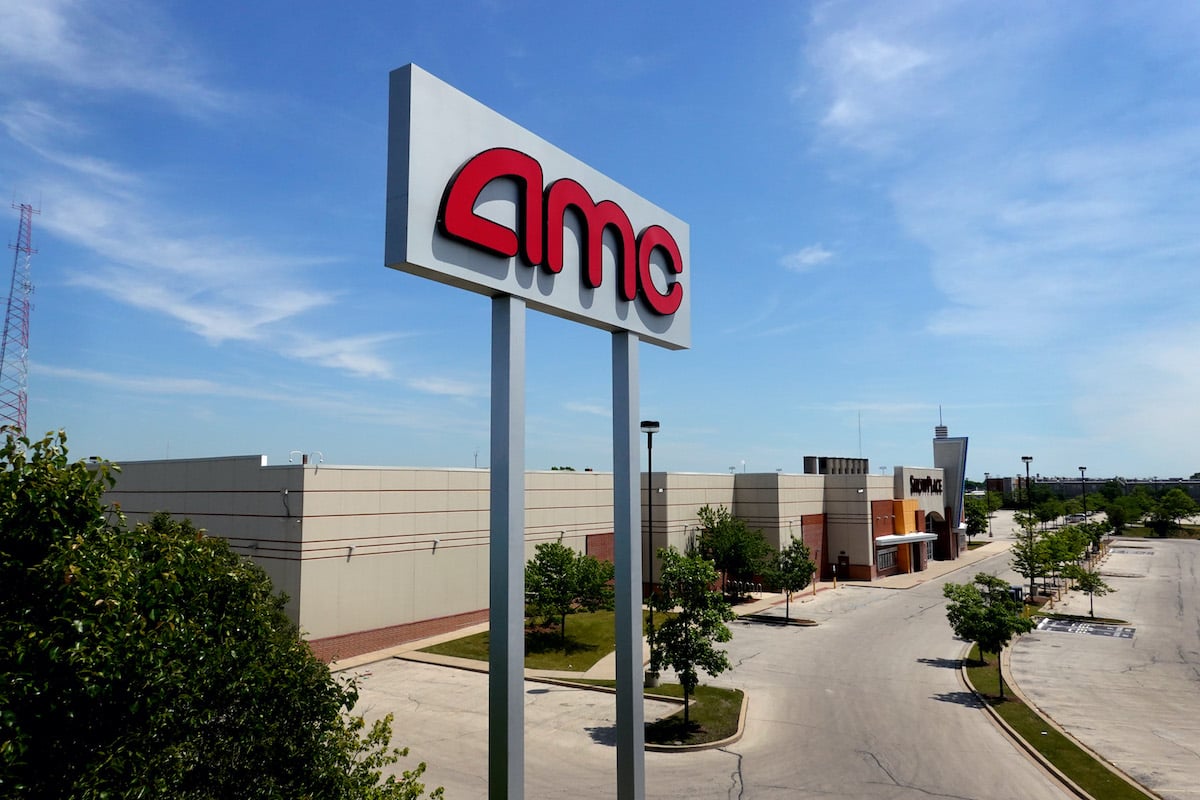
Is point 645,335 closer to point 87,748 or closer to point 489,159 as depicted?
point 489,159

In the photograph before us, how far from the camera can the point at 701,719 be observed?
2362cm

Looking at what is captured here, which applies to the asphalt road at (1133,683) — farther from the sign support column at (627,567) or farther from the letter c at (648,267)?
the letter c at (648,267)

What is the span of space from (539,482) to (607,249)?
3195cm

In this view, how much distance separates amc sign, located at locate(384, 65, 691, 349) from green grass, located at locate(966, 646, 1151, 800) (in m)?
16.2

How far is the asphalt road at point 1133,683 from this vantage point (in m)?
20.4

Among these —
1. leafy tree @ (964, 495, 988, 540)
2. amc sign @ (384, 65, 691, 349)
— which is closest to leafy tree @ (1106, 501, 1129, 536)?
leafy tree @ (964, 495, 988, 540)

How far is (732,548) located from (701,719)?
86.5 ft

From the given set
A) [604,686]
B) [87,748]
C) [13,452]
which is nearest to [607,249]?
[13,452]

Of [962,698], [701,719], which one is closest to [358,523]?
[701,719]

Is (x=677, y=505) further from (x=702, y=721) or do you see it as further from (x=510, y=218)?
(x=510, y=218)

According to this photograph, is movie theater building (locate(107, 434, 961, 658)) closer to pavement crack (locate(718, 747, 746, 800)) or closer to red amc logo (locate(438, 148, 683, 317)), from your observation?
pavement crack (locate(718, 747, 746, 800))

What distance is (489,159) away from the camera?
30.4 ft

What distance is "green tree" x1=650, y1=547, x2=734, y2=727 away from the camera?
23078 mm

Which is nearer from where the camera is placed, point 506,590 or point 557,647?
point 506,590
